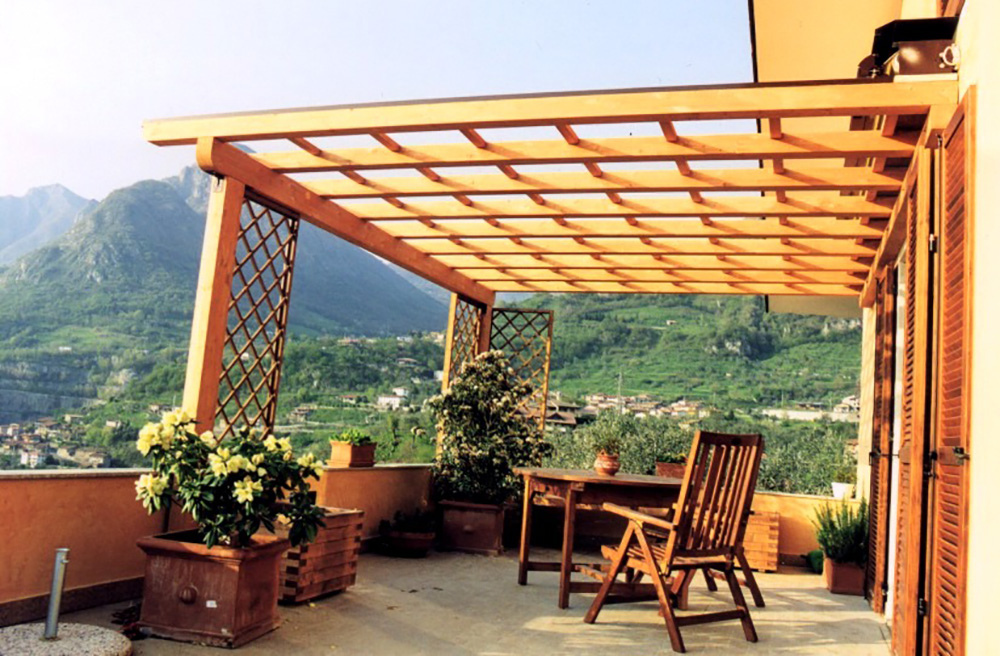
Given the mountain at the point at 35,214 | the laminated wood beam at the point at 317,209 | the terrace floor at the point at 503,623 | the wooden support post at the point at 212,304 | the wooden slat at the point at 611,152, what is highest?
the mountain at the point at 35,214

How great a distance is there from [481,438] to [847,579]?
2712 mm

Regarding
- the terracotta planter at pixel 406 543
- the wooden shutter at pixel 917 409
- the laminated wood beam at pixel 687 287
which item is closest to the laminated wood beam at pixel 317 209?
the laminated wood beam at pixel 687 287

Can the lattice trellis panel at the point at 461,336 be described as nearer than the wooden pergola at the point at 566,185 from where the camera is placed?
No

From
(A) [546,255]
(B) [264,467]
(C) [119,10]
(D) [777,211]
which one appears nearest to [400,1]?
(C) [119,10]

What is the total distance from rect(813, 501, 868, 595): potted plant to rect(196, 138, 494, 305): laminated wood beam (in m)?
3.41

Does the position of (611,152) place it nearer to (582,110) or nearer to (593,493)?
(582,110)

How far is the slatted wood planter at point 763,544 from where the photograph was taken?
605 cm

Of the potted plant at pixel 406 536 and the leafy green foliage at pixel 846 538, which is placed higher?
the leafy green foliage at pixel 846 538

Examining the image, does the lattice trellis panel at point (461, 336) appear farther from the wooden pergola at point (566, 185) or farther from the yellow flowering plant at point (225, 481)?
the yellow flowering plant at point (225, 481)

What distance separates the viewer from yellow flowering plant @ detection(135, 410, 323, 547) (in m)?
3.32

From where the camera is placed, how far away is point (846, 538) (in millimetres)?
5375

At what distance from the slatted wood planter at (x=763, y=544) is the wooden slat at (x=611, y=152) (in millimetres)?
3193

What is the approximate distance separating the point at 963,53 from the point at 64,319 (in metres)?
15.9

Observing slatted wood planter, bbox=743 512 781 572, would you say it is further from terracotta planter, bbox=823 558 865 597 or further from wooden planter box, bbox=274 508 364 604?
wooden planter box, bbox=274 508 364 604
